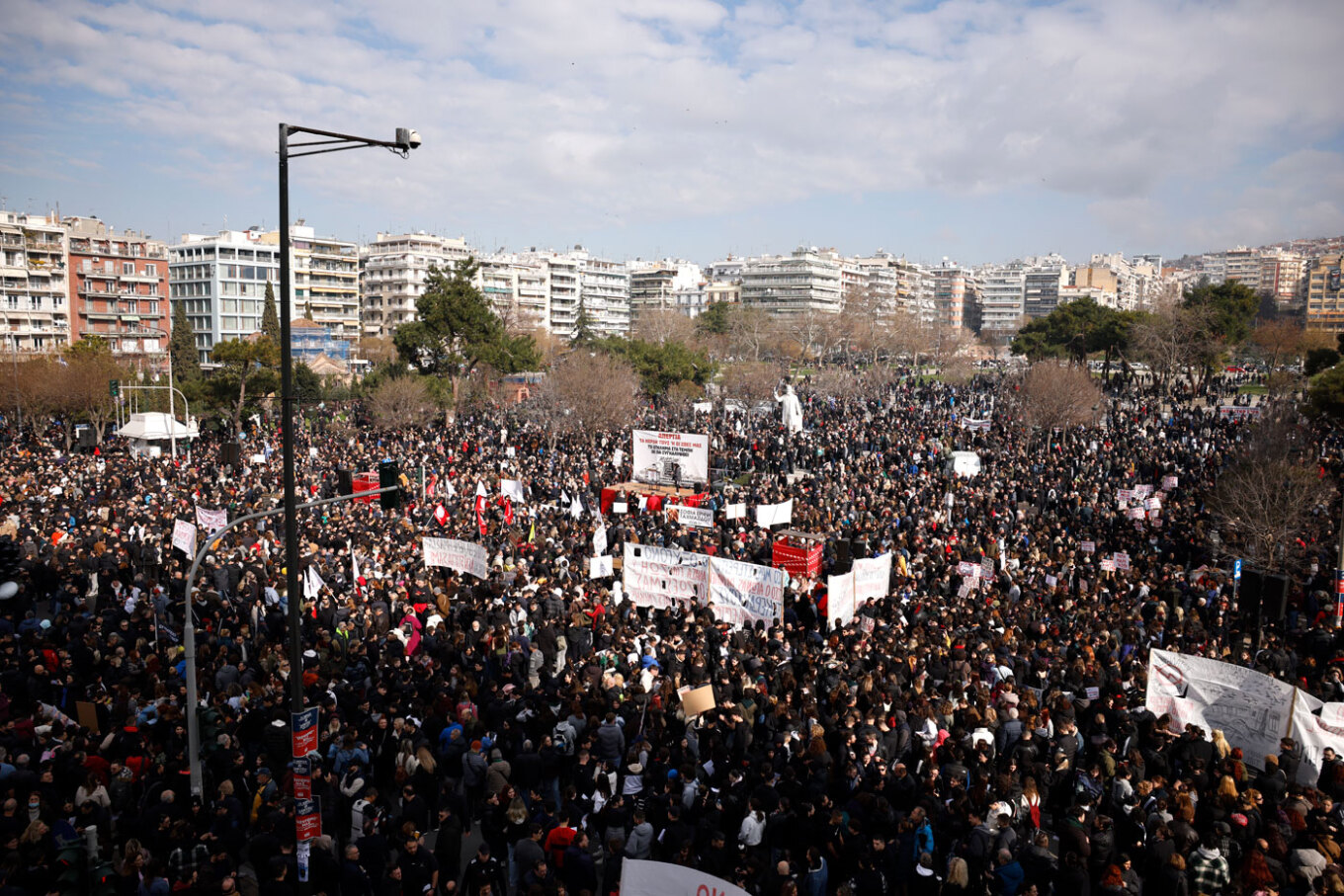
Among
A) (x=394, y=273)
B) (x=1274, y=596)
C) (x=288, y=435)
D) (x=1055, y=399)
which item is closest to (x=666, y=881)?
(x=288, y=435)

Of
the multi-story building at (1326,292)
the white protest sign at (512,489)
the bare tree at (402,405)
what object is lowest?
the white protest sign at (512,489)

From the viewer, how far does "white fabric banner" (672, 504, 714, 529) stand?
22.6 meters

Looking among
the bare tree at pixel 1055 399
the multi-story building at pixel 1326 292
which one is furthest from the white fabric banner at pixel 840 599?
the multi-story building at pixel 1326 292

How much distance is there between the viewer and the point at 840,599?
15.4 metres

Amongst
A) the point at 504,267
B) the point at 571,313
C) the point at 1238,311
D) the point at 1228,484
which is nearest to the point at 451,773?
the point at 1228,484

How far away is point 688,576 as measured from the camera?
16.2 m

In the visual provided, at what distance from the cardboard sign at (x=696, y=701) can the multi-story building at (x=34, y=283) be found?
83.1 m

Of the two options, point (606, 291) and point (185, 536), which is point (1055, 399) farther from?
point (606, 291)

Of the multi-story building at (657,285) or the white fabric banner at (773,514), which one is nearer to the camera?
the white fabric banner at (773,514)

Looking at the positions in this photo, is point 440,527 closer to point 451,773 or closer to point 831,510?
point 831,510

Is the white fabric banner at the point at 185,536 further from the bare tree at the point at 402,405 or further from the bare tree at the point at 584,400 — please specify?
the bare tree at the point at 402,405

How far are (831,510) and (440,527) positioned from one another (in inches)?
401

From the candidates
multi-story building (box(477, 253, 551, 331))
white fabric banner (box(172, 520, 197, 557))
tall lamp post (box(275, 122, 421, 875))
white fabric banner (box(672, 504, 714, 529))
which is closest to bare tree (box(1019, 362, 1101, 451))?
white fabric banner (box(672, 504, 714, 529))

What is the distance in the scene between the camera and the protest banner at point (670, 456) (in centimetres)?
2966
